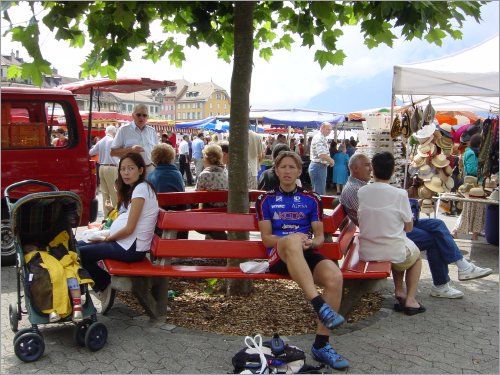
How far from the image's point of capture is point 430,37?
17.0 ft

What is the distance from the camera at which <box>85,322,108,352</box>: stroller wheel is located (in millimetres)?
3914

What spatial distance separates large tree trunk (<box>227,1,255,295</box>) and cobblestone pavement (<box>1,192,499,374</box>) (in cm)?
111

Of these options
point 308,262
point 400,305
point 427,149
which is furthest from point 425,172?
point 308,262

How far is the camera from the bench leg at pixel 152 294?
433 centimetres

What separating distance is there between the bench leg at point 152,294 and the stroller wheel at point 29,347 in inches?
31.0

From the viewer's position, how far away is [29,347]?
376cm

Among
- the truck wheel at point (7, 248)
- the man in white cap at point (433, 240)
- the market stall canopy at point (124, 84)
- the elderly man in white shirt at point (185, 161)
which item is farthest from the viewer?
the elderly man in white shirt at point (185, 161)

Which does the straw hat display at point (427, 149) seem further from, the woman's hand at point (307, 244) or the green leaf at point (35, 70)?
the green leaf at point (35, 70)

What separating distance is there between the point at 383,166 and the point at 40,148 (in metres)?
4.31

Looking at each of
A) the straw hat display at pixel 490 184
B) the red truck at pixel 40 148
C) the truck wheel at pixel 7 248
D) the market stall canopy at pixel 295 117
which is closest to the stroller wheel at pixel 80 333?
the red truck at pixel 40 148

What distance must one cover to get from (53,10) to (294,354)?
2.90m

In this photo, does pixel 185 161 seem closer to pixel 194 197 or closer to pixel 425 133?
pixel 425 133

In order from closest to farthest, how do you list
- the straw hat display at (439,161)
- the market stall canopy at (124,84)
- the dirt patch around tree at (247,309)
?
the dirt patch around tree at (247,309) → the market stall canopy at (124,84) → the straw hat display at (439,161)

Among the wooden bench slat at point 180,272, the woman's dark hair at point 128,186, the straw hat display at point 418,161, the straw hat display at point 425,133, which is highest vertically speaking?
the straw hat display at point 425,133
